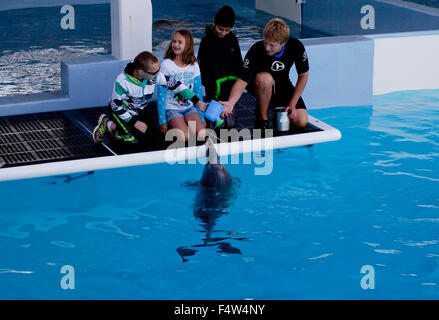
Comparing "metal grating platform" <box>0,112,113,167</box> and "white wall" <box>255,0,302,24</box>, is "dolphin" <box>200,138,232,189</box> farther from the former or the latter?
"white wall" <box>255,0,302,24</box>

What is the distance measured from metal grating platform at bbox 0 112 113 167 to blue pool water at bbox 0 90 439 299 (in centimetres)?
33

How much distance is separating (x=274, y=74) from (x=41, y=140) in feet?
7.86

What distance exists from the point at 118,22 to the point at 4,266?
3275 millimetres

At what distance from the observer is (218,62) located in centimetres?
678

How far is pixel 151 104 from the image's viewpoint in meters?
7.42

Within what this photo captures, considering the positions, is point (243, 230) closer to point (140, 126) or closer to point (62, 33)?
point (140, 126)

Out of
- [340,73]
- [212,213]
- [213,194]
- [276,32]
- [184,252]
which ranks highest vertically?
[276,32]

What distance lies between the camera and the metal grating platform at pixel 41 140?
19.6 ft

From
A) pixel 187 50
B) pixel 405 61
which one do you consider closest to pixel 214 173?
pixel 187 50

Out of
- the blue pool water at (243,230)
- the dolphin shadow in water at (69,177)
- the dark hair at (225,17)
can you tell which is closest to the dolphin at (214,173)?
the blue pool water at (243,230)

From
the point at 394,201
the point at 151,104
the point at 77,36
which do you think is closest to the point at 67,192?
the point at 151,104

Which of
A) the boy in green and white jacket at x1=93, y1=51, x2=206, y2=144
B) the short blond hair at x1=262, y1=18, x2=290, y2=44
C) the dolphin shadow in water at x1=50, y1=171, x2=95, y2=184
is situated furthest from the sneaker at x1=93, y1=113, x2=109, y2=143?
the short blond hair at x1=262, y1=18, x2=290, y2=44
